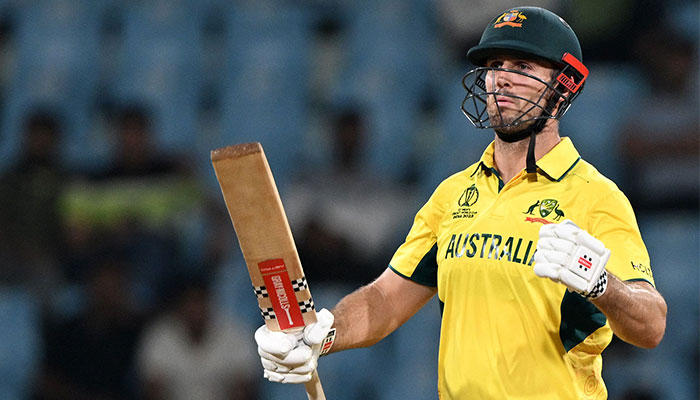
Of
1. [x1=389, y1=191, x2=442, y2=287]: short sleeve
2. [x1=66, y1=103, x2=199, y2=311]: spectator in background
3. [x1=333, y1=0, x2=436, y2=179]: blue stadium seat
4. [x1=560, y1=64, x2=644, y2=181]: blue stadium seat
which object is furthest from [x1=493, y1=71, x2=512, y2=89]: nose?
[x1=66, y1=103, x2=199, y2=311]: spectator in background

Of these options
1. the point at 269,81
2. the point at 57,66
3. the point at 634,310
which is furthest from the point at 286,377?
the point at 57,66

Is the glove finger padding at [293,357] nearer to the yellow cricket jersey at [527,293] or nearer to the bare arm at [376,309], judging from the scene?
the bare arm at [376,309]

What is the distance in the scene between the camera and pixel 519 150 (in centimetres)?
226

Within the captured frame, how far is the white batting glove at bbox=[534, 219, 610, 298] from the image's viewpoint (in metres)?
1.78

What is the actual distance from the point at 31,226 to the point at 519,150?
299 cm

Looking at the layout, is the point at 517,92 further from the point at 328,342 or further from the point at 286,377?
the point at 286,377

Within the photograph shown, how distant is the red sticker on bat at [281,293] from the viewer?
6.77 ft

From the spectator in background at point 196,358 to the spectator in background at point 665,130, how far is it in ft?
6.10

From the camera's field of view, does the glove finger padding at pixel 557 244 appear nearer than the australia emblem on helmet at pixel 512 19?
Yes

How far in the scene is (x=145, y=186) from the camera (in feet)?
15.0

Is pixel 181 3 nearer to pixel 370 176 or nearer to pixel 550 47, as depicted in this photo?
pixel 370 176

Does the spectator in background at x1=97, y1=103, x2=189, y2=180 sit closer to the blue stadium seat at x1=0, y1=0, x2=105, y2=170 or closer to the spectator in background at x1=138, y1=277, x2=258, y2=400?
the blue stadium seat at x1=0, y1=0, x2=105, y2=170

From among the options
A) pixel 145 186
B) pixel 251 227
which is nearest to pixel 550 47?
pixel 251 227

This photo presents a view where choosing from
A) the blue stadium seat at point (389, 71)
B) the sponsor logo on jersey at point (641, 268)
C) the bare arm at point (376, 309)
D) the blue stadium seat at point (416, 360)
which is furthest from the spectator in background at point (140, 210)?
the sponsor logo on jersey at point (641, 268)
